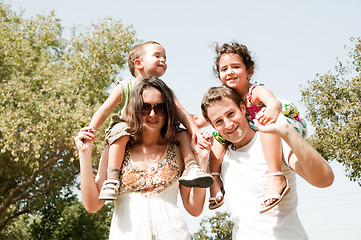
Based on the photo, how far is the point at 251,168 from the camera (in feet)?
10.5

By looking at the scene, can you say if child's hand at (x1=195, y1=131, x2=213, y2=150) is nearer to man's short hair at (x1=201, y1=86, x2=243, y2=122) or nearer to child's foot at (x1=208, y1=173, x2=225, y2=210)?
→ man's short hair at (x1=201, y1=86, x2=243, y2=122)

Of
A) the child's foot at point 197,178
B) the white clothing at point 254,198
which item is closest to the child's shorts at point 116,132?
the child's foot at point 197,178

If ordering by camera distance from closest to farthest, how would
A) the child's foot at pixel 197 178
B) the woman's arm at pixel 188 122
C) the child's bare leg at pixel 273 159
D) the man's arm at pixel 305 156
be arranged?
the man's arm at pixel 305 156 → the child's bare leg at pixel 273 159 → the child's foot at pixel 197 178 → the woman's arm at pixel 188 122

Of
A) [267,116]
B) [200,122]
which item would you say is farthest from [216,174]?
[267,116]

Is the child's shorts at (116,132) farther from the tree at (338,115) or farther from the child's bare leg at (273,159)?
the tree at (338,115)

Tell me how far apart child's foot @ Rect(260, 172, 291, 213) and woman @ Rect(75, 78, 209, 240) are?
0.55 m

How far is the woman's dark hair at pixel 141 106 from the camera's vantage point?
11.1 feet

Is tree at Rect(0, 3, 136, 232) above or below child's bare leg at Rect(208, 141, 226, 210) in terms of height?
above

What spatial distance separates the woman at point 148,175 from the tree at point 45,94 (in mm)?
10389

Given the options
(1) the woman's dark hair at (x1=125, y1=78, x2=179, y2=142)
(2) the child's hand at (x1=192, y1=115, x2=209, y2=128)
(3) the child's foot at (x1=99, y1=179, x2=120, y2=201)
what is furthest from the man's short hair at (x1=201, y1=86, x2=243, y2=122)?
(3) the child's foot at (x1=99, y1=179, x2=120, y2=201)

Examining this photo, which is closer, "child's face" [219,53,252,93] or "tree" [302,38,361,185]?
"child's face" [219,53,252,93]

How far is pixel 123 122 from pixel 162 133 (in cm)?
34

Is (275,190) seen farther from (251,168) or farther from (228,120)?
(228,120)

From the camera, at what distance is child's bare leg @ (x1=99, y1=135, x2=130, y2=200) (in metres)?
3.15
